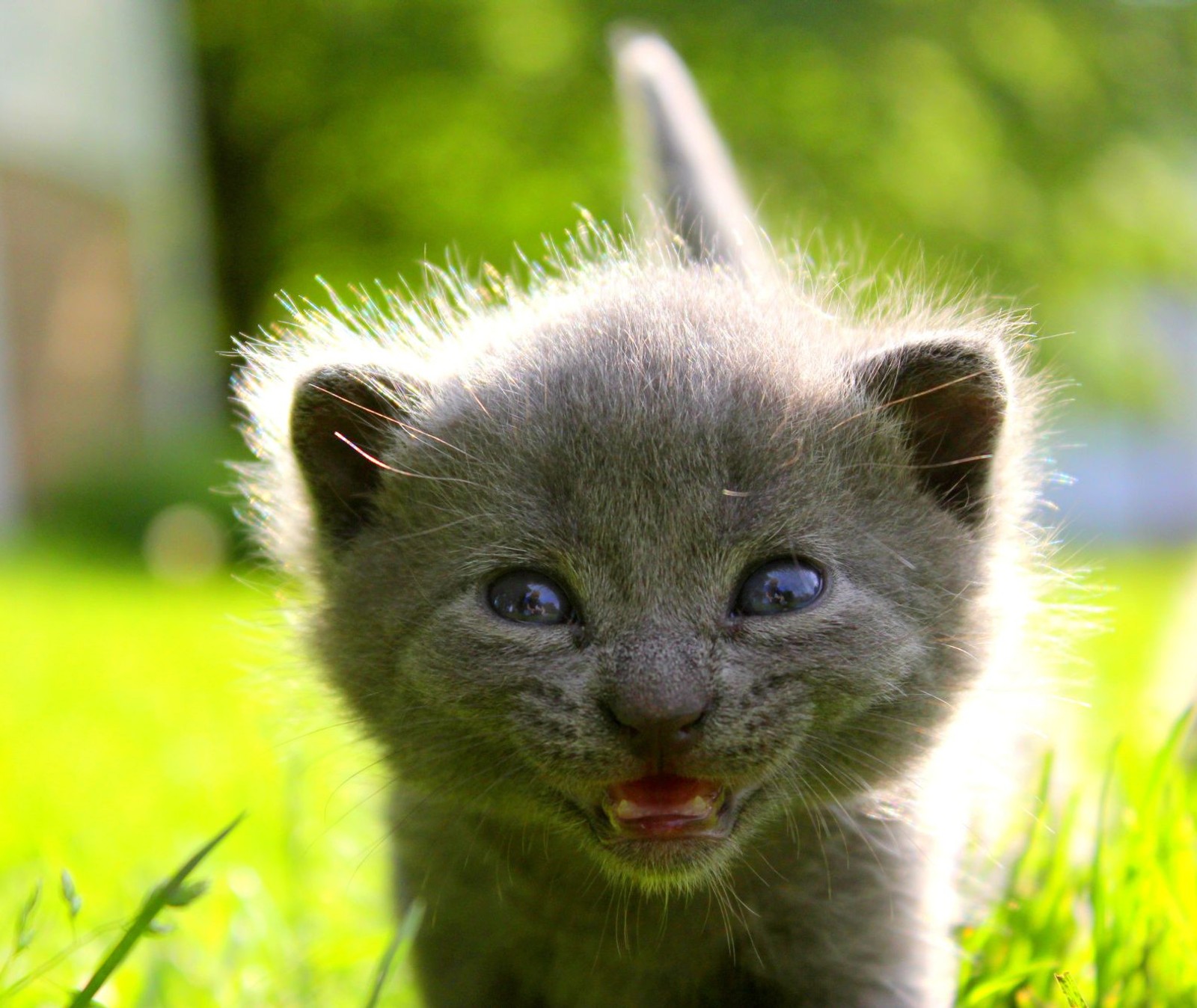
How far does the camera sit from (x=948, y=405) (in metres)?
2.34

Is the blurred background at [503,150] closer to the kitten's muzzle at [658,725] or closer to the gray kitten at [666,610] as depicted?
the gray kitten at [666,610]

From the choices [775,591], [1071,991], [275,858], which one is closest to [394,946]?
[775,591]

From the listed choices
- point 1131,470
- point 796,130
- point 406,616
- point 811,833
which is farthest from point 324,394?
point 1131,470

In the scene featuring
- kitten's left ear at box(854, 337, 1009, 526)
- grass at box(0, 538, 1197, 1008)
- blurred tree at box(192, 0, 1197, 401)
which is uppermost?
blurred tree at box(192, 0, 1197, 401)

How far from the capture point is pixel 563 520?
2.08 meters

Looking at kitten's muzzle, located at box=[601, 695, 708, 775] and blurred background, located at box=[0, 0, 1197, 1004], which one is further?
blurred background, located at box=[0, 0, 1197, 1004]

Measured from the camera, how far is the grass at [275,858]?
96.4 inches

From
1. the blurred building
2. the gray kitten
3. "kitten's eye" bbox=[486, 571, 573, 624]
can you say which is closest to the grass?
the gray kitten

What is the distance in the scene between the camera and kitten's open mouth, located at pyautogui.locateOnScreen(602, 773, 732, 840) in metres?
1.97

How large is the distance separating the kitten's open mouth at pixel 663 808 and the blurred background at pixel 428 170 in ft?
34.3

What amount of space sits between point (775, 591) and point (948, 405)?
55 centimetres

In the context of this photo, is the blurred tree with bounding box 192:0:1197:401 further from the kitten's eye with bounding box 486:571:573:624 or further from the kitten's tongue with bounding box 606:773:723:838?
the kitten's tongue with bounding box 606:773:723:838

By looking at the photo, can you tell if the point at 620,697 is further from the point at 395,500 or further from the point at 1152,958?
the point at 1152,958

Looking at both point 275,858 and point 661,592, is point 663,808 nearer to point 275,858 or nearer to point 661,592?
point 661,592
